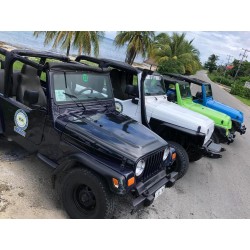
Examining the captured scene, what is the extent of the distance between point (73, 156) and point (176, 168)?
8.23 ft

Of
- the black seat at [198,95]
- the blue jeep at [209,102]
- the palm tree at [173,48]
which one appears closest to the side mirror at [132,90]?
the blue jeep at [209,102]

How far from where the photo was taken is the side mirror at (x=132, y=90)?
5.63m

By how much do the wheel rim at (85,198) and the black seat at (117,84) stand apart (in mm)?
2958

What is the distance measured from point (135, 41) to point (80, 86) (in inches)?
578

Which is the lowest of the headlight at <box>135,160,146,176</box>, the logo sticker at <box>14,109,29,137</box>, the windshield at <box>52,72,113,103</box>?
the logo sticker at <box>14,109,29,137</box>

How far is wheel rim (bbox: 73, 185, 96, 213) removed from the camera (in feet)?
11.2

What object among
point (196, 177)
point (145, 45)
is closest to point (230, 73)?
point (145, 45)

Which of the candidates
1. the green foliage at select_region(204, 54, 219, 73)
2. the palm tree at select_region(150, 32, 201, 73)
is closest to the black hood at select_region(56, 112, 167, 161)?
the palm tree at select_region(150, 32, 201, 73)

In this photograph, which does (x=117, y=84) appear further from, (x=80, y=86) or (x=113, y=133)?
(x=113, y=133)

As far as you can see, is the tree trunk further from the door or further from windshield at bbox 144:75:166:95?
the door

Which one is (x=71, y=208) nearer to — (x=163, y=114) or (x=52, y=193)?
(x=52, y=193)

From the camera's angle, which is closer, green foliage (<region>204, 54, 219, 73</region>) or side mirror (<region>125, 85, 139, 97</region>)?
side mirror (<region>125, 85, 139, 97</region>)

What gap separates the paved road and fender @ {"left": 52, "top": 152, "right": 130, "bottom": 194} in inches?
12.7

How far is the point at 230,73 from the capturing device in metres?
78.9
